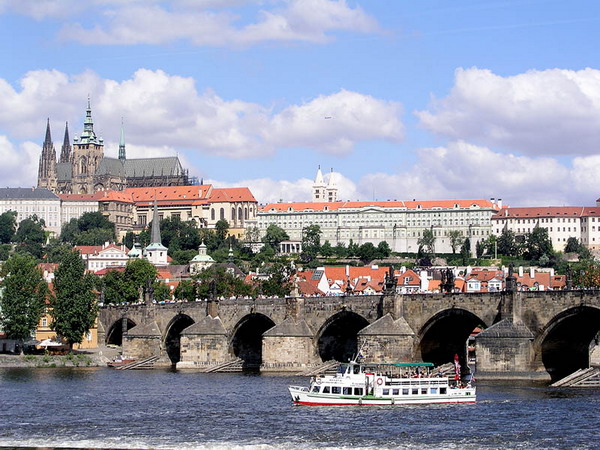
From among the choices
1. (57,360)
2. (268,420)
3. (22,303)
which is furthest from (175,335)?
(268,420)

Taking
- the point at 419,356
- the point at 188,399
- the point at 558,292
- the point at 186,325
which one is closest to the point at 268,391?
the point at 188,399

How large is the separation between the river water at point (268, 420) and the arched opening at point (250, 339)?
59.9 ft

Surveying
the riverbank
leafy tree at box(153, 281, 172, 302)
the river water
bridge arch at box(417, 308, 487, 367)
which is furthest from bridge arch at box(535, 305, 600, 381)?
leafy tree at box(153, 281, 172, 302)

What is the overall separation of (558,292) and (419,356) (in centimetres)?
1174

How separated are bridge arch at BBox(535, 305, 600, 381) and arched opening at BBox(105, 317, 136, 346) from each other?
153 feet

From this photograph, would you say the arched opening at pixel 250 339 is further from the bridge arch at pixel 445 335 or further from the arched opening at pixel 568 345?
the arched opening at pixel 568 345

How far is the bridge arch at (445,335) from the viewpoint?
8838 centimetres

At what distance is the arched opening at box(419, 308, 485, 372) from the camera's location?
8850 cm

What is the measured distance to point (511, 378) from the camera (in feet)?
269

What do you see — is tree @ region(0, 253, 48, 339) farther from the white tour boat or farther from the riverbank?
the white tour boat

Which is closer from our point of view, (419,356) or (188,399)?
(188,399)

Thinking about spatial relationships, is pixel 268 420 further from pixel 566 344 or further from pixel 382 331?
pixel 566 344

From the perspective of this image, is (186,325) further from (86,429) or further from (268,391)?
(86,429)

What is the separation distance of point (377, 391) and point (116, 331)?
57.8 meters
